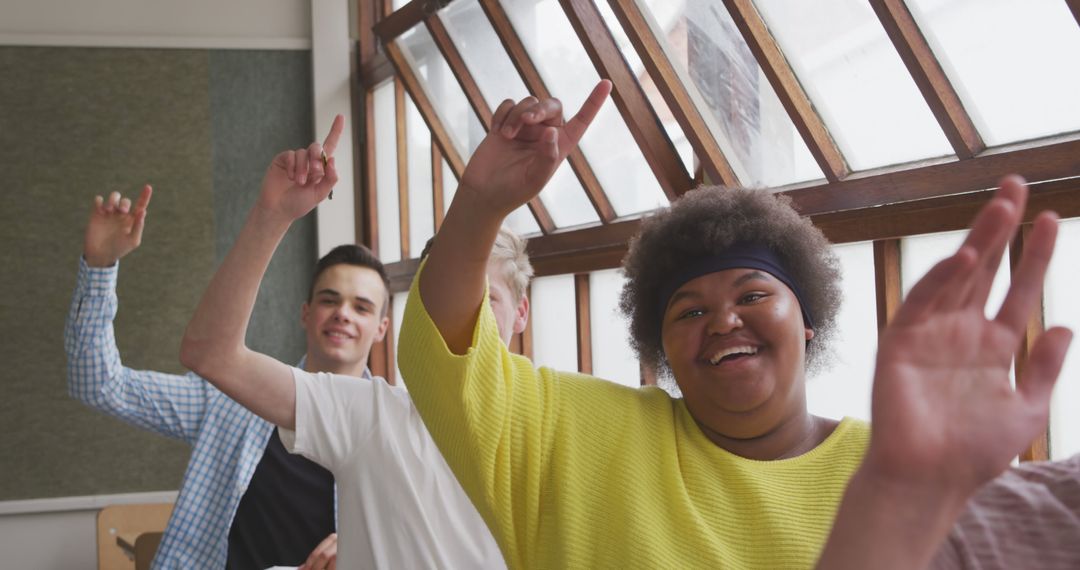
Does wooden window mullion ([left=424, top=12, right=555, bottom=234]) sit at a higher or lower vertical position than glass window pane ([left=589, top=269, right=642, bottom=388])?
higher

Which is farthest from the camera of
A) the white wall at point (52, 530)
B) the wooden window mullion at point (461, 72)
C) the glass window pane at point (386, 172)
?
the glass window pane at point (386, 172)

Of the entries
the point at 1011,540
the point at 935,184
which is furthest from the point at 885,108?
the point at 1011,540

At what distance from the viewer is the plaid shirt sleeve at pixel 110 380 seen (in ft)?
7.18

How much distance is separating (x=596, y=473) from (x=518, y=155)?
39 centimetres

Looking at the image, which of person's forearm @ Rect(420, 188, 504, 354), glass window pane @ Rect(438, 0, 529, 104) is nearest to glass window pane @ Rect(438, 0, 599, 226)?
glass window pane @ Rect(438, 0, 529, 104)

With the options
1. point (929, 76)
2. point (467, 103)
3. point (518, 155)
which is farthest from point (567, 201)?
point (518, 155)

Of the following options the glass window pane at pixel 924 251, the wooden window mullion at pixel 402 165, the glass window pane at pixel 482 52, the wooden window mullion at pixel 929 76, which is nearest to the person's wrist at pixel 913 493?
Answer: the glass window pane at pixel 924 251

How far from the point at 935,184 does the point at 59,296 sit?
427 cm

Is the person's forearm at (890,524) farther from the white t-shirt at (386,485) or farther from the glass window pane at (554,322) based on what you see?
the glass window pane at (554,322)

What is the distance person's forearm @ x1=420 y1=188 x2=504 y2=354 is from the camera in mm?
1130

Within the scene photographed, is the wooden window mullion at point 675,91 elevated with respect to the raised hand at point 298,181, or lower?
elevated

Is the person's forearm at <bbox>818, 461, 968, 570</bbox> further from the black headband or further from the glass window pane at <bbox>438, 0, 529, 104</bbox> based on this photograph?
the glass window pane at <bbox>438, 0, 529, 104</bbox>

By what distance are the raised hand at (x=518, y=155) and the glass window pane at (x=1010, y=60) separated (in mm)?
1294

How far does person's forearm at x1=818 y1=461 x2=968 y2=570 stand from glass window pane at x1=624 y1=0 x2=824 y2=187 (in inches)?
87.2
